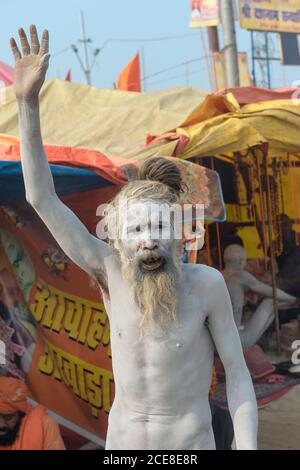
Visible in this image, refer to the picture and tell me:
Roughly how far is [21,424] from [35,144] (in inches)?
101

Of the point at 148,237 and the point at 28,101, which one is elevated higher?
the point at 28,101

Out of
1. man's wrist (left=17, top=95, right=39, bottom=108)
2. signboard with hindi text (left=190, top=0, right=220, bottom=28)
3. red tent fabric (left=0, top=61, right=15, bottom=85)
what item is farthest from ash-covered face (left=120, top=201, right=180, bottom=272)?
signboard with hindi text (left=190, top=0, right=220, bottom=28)

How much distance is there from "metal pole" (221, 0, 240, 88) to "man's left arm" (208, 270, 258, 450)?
8.87 metres

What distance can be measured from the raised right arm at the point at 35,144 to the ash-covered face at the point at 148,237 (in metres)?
0.16

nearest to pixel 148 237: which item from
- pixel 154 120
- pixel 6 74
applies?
pixel 154 120

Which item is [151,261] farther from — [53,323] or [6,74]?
[6,74]

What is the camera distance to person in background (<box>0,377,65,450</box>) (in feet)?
13.7

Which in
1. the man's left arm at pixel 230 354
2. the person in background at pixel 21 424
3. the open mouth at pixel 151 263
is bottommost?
the person in background at pixel 21 424

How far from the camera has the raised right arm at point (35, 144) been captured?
2.08 metres

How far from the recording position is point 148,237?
2066 millimetres

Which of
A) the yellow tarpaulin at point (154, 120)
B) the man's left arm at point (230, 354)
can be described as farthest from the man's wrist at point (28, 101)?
the yellow tarpaulin at point (154, 120)

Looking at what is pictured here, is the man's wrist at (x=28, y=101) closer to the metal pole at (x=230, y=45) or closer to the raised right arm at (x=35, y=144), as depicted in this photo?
the raised right arm at (x=35, y=144)

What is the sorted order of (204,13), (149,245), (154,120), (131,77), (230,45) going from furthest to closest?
(204,13) → (230,45) → (131,77) → (154,120) → (149,245)

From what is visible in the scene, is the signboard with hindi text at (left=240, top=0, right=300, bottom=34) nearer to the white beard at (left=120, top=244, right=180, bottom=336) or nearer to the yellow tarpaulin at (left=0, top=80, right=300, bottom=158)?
the yellow tarpaulin at (left=0, top=80, right=300, bottom=158)
